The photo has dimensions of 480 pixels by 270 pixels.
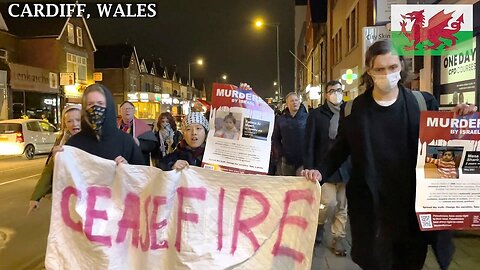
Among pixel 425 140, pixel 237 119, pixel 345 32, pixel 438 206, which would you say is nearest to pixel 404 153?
pixel 425 140

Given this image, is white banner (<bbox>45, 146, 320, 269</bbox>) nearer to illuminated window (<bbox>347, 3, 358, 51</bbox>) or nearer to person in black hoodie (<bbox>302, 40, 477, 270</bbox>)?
person in black hoodie (<bbox>302, 40, 477, 270</bbox>)

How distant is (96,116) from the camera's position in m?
3.83

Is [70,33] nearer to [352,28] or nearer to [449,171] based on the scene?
[352,28]

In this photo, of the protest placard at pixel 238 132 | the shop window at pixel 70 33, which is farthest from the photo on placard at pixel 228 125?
the shop window at pixel 70 33

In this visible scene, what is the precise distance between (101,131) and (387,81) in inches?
86.4

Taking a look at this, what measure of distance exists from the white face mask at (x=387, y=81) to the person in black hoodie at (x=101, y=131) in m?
2.00

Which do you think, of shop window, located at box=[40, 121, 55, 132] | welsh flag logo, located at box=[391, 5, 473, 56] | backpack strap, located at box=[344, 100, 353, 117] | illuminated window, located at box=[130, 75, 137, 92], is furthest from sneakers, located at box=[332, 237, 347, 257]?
illuminated window, located at box=[130, 75, 137, 92]

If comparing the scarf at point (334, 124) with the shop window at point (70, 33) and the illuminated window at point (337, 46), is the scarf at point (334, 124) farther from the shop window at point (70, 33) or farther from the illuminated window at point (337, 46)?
the shop window at point (70, 33)

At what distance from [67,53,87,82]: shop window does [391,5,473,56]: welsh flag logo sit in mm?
40900

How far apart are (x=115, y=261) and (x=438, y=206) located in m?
2.32

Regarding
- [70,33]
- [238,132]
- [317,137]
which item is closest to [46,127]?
[317,137]

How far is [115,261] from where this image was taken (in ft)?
12.2

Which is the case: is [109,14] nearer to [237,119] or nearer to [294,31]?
[237,119]

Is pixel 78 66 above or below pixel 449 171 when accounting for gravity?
above
